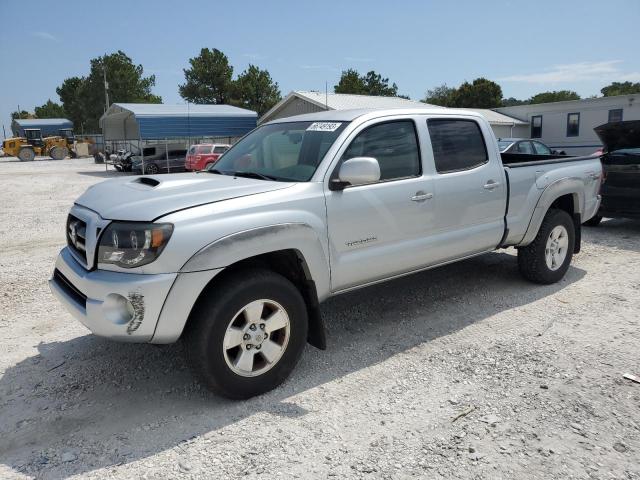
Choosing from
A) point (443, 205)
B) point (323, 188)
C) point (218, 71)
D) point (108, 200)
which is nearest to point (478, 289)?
point (443, 205)

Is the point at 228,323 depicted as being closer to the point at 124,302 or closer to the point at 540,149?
the point at 124,302

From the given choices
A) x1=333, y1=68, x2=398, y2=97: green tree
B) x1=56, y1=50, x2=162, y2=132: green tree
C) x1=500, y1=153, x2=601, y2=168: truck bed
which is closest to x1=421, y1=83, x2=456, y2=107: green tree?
x1=333, y1=68, x2=398, y2=97: green tree

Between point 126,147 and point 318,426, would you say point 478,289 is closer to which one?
point 318,426

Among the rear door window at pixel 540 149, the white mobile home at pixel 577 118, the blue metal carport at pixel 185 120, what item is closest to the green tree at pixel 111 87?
the blue metal carport at pixel 185 120

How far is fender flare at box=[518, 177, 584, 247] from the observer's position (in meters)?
5.15

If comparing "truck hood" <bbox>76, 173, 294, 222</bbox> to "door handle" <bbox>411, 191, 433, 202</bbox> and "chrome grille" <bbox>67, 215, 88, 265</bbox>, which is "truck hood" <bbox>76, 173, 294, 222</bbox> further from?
"door handle" <bbox>411, 191, 433, 202</bbox>

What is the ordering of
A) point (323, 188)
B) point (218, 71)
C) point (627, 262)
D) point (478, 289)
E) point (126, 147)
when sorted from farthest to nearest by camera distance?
point (218, 71) → point (126, 147) → point (627, 262) → point (478, 289) → point (323, 188)

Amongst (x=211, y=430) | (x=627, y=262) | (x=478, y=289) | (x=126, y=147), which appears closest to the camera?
(x=211, y=430)

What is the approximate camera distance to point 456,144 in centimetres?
453

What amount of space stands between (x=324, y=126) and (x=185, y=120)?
24337 millimetres

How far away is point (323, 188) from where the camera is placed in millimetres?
3547

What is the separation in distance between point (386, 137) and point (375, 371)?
1.79m

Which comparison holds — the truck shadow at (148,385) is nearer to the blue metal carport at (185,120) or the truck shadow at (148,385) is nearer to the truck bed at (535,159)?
the truck bed at (535,159)

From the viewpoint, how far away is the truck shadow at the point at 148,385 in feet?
9.46
